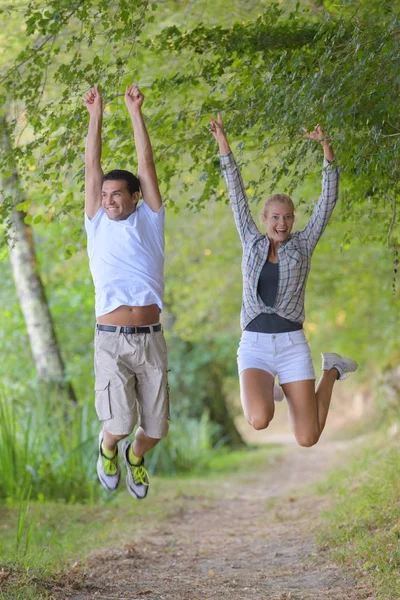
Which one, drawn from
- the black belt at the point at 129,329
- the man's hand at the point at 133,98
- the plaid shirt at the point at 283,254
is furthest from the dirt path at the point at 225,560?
the man's hand at the point at 133,98

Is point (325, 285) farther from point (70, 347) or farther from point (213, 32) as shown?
point (213, 32)

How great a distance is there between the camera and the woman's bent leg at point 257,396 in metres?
5.54

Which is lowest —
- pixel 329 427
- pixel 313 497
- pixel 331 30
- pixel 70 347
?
pixel 329 427

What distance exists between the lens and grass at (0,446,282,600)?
4.96m

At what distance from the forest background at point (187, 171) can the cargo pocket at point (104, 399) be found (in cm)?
132

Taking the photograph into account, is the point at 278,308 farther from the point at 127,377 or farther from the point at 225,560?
the point at 225,560

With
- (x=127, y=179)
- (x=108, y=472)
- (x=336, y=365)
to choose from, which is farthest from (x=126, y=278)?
(x=336, y=365)

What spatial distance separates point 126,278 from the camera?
5.14 meters

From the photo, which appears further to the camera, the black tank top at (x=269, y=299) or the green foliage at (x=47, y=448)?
the green foliage at (x=47, y=448)

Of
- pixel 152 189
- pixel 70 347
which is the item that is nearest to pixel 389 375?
pixel 70 347

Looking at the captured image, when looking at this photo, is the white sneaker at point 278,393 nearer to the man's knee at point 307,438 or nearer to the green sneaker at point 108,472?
the man's knee at point 307,438

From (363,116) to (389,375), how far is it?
13.6 metres

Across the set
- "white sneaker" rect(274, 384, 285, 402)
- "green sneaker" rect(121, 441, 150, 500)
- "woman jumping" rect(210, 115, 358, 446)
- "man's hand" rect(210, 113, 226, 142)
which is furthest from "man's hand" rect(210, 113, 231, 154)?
"green sneaker" rect(121, 441, 150, 500)

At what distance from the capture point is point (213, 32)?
5.78m
